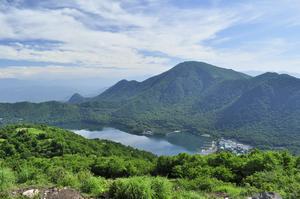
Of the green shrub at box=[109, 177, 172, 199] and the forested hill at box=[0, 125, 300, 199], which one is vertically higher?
the green shrub at box=[109, 177, 172, 199]

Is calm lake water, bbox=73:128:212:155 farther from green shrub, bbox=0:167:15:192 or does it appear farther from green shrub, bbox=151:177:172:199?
green shrub, bbox=151:177:172:199

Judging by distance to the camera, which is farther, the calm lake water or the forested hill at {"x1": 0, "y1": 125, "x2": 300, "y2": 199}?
the calm lake water

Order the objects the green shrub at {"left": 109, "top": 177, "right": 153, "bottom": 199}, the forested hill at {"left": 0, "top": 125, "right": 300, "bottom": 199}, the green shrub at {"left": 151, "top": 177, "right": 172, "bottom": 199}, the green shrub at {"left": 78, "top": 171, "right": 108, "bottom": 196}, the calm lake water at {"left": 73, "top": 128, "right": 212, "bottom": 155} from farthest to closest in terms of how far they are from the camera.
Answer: the calm lake water at {"left": 73, "top": 128, "right": 212, "bottom": 155} → the green shrub at {"left": 78, "top": 171, "right": 108, "bottom": 196} → the forested hill at {"left": 0, "top": 125, "right": 300, "bottom": 199} → the green shrub at {"left": 151, "top": 177, "right": 172, "bottom": 199} → the green shrub at {"left": 109, "top": 177, "right": 153, "bottom": 199}

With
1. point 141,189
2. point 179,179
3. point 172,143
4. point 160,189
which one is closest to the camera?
point 141,189

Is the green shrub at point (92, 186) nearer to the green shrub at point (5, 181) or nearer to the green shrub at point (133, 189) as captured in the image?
the green shrub at point (133, 189)

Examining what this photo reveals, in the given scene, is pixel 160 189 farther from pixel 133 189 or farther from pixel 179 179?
pixel 179 179

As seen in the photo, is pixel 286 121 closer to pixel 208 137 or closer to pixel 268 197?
pixel 208 137

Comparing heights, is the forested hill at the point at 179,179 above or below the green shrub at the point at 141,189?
below

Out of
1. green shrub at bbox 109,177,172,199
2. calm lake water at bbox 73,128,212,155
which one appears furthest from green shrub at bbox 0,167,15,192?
calm lake water at bbox 73,128,212,155

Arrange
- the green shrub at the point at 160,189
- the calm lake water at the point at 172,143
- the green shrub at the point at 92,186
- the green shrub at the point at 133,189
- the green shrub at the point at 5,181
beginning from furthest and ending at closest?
1. the calm lake water at the point at 172,143
2. the green shrub at the point at 92,186
3. the green shrub at the point at 5,181
4. the green shrub at the point at 160,189
5. the green shrub at the point at 133,189

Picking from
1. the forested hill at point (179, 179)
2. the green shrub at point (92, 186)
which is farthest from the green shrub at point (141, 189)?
the green shrub at point (92, 186)

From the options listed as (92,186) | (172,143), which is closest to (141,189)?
(92,186)
